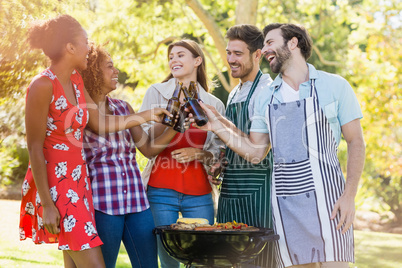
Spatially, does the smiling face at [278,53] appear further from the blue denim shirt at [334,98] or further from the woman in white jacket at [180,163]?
the woman in white jacket at [180,163]

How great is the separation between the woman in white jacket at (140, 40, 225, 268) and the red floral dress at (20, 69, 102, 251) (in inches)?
32.7

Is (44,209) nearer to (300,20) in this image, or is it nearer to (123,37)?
(123,37)

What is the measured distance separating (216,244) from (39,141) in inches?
42.5

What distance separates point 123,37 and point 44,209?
754cm

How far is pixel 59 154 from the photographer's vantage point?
258 centimetres

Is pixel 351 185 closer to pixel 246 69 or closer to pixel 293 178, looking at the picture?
pixel 293 178

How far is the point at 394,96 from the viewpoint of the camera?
9.73 m

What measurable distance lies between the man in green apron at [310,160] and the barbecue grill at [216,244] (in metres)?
0.18

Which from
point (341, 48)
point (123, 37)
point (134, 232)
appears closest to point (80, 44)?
point (134, 232)

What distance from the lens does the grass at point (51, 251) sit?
604 centimetres

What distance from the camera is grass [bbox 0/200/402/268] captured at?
6044 millimetres

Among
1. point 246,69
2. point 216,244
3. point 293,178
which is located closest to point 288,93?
point 293,178

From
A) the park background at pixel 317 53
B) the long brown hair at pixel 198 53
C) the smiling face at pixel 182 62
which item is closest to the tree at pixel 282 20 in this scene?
the park background at pixel 317 53

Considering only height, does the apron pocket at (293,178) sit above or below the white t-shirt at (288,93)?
below
